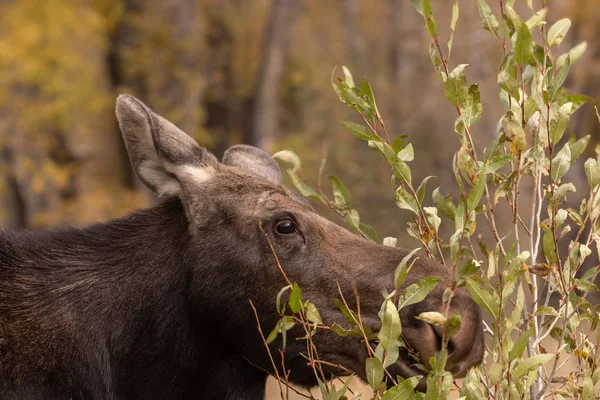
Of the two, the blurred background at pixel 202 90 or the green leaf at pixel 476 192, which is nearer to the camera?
the green leaf at pixel 476 192

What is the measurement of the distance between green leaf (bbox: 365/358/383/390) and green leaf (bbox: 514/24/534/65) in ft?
4.64

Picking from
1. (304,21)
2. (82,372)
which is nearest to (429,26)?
(82,372)

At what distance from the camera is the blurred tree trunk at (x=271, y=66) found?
26.5 meters

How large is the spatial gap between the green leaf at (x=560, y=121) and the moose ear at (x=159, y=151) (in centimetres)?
179

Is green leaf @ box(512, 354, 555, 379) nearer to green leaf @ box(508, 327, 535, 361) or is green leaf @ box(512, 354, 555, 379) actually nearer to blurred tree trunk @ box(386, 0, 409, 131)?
green leaf @ box(508, 327, 535, 361)

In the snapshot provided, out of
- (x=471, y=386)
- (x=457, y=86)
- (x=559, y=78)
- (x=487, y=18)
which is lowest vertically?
(x=471, y=386)

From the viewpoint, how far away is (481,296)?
4398 millimetres

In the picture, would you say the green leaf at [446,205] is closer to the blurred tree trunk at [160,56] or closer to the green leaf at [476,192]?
the green leaf at [476,192]

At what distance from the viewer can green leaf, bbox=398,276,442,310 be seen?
14.4ft

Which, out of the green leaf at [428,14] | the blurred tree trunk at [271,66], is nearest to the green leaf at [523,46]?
the green leaf at [428,14]

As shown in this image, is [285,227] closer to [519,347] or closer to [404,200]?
[404,200]

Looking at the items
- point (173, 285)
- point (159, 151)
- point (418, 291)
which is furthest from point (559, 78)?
point (173, 285)

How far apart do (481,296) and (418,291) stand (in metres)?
0.26

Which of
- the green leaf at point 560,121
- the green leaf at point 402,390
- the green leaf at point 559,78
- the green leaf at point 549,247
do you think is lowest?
the green leaf at point 402,390
